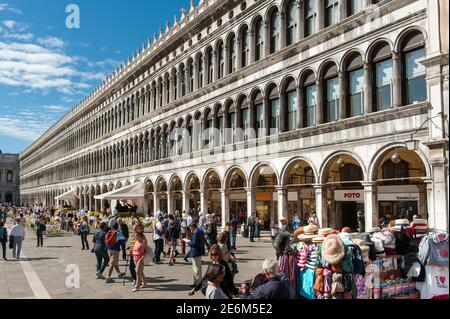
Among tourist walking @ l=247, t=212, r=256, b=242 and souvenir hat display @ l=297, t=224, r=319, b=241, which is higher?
souvenir hat display @ l=297, t=224, r=319, b=241

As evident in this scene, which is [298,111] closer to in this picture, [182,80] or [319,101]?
[319,101]

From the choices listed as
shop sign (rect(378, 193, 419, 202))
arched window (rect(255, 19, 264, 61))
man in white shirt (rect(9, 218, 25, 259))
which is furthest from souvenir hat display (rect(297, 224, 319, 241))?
arched window (rect(255, 19, 264, 61))

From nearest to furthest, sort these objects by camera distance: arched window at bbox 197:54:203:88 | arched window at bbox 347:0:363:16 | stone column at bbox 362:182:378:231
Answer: stone column at bbox 362:182:378:231, arched window at bbox 347:0:363:16, arched window at bbox 197:54:203:88

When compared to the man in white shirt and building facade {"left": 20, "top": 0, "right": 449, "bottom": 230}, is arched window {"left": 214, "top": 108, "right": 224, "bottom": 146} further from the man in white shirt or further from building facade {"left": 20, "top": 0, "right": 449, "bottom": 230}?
the man in white shirt

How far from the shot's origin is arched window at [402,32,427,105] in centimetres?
1716

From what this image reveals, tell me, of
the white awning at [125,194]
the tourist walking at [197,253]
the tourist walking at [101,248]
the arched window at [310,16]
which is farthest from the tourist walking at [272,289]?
the white awning at [125,194]

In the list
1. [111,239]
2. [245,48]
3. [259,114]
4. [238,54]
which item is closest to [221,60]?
[238,54]

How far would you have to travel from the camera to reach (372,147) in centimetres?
1886

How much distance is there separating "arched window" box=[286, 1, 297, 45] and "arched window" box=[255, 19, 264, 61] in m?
2.26

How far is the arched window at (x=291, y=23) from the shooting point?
78.2 feet

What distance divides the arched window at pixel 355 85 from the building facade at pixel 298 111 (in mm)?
58

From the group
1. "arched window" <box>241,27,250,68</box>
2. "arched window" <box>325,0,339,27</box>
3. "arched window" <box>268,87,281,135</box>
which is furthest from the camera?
"arched window" <box>241,27,250,68</box>

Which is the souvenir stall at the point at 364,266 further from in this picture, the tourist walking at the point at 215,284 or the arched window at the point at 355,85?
the arched window at the point at 355,85
